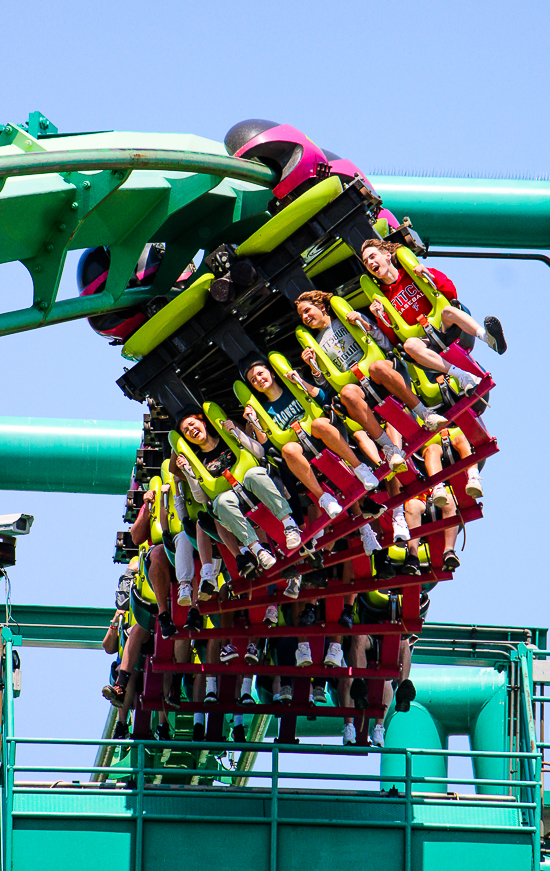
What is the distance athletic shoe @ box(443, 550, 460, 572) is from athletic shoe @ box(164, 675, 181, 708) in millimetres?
3035

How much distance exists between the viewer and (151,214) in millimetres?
11000

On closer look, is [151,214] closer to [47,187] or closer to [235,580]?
[47,187]

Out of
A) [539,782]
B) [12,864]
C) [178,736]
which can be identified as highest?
[178,736]

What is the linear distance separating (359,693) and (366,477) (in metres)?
3.09

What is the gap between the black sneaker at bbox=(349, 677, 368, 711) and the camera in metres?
12.7

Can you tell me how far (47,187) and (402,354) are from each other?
291cm

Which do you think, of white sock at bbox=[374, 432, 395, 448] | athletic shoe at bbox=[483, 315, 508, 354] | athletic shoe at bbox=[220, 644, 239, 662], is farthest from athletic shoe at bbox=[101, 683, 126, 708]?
athletic shoe at bbox=[483, 315, 508, 354]

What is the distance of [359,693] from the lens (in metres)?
12.7

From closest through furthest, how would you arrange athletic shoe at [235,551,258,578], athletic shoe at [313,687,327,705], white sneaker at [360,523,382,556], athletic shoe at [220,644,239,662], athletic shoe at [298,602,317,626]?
athletic shoe at [235,551,258,578], white sneaker at [360,523,382,556], athletic shoe at [298,602,317,626], athletic shoe at [220,644,239,662], athletic shoe at [313,687,327,705]

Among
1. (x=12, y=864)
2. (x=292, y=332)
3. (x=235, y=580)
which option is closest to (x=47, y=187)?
(x=292, y=332)

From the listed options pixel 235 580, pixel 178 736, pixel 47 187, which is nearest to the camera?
pixel 47 187

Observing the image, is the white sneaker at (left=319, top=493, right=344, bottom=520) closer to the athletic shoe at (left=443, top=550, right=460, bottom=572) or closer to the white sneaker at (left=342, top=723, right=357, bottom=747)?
the athletic shoe at (left=443, top=550, right=460, bottom=572)

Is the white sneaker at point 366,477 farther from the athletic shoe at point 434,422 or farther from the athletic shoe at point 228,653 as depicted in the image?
the athletic shoe at point 228,653

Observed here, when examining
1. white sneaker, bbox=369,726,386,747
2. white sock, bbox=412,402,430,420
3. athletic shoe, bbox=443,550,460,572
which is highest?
white sock, bbox=412,402,430,420
